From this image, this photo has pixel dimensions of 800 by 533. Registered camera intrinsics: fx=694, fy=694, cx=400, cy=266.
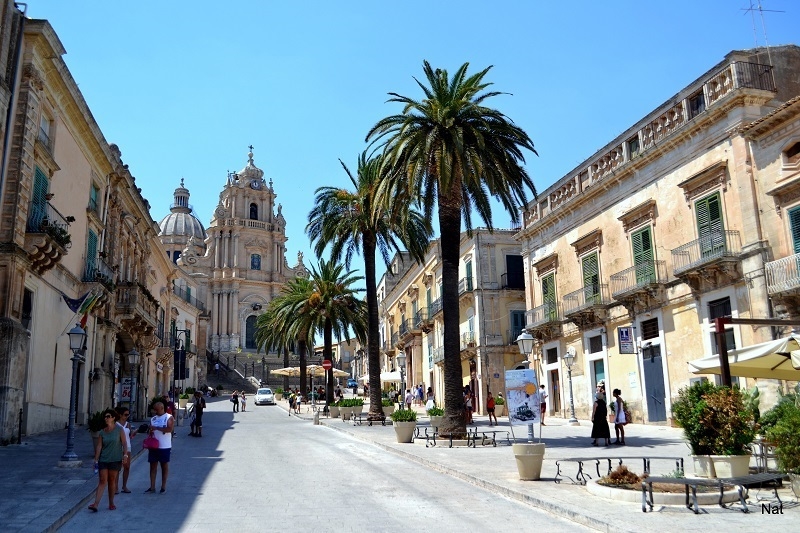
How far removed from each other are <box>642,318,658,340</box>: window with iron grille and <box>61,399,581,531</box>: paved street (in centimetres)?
1113

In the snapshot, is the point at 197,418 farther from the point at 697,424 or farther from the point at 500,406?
the point at 697,424

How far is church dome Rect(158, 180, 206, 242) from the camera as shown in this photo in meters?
98.1

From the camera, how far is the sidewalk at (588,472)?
823cm

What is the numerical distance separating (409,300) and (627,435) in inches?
1303

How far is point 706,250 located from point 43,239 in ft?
62.8

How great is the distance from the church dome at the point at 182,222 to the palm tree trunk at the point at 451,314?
81875 millimetres

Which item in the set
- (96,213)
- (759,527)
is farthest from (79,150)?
(759,527)

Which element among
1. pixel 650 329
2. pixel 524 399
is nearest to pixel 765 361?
pixel 524 399

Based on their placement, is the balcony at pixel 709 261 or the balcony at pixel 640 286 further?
the balcony at pixel 640 286

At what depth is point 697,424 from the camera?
10984 mm

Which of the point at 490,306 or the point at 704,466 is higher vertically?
the point at 490,306

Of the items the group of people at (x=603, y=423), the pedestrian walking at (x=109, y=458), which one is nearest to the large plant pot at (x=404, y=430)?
the group of people at (x=603, y=423)

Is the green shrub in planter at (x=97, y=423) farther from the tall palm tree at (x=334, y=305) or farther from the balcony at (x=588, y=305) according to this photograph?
the tall palm tree at (x=334, y=305)

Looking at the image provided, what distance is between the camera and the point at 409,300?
54125mm
